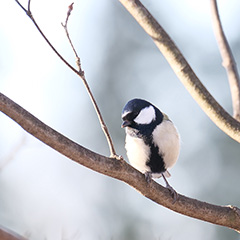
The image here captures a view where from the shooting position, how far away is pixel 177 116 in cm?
861

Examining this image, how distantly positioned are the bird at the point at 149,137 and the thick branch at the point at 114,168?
1.65ft

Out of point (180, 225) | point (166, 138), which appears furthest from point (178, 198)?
point (180, 225)

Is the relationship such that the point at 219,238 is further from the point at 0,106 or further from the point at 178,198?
the point at 0,106

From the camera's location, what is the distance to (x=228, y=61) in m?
3.20

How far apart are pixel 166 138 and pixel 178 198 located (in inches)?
23.8

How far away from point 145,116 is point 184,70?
0.61m

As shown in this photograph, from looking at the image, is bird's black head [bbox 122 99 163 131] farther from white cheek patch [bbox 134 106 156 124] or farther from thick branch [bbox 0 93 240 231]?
thick branch [bbox 0 93 240 231]

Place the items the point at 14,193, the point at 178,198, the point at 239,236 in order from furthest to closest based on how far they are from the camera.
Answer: the point at 14,193, the point at 239,236, the point at 178,198

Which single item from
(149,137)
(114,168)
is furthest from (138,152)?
(114,168)

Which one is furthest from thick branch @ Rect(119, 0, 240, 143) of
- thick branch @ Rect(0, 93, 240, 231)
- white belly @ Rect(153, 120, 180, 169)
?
white belly @ Rect(153, 120, 180, 169)

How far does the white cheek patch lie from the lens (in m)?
3.24

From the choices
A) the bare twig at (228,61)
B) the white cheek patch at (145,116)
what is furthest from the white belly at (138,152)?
the bare twig at (228,61)

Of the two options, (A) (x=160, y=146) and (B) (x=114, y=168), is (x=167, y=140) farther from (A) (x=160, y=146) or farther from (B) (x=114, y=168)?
(B) (x=114, y=168)

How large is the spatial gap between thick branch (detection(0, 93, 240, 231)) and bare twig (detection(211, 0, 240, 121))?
62 centimetres
